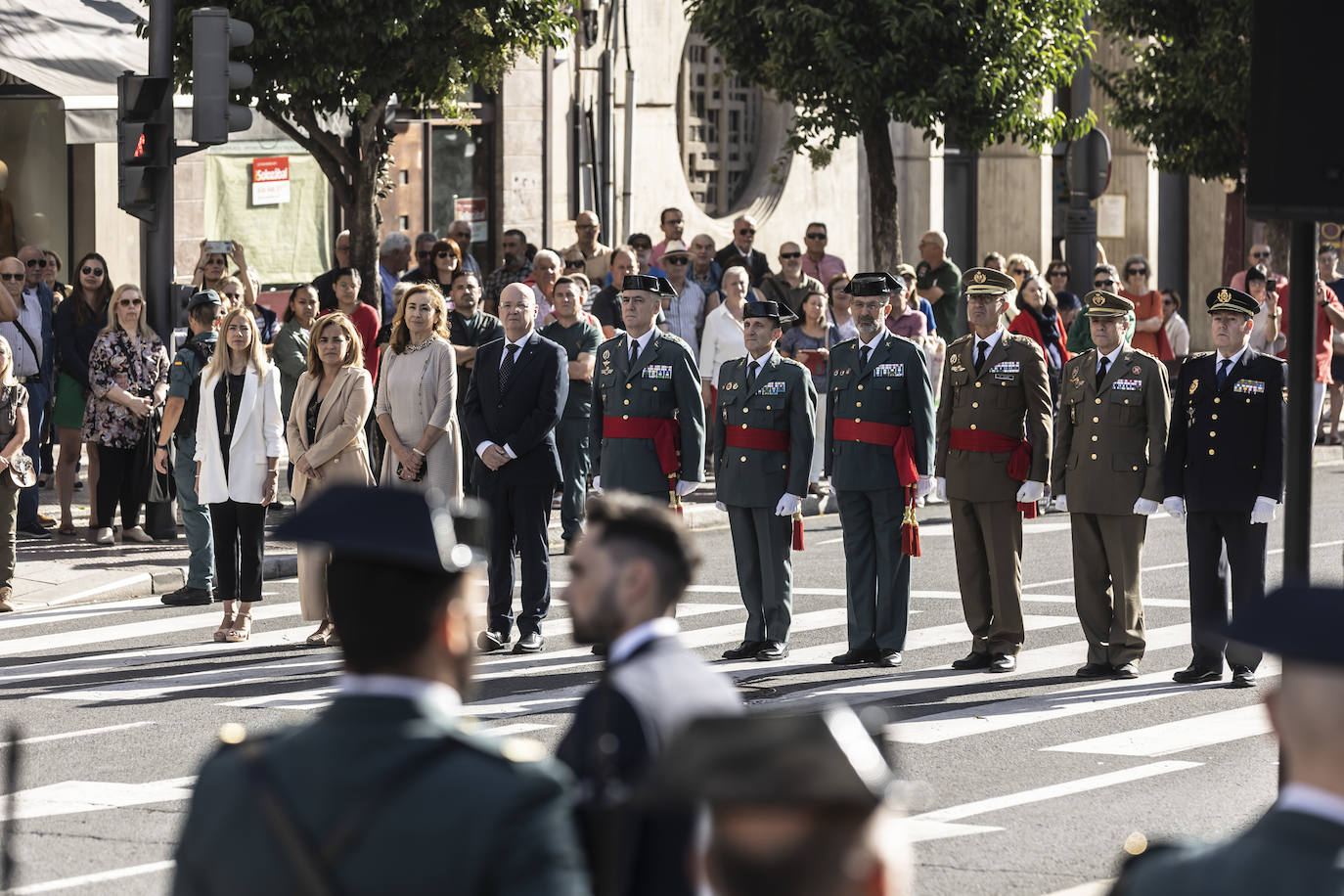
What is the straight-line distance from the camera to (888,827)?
2582mm

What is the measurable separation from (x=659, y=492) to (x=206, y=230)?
40.4 ft

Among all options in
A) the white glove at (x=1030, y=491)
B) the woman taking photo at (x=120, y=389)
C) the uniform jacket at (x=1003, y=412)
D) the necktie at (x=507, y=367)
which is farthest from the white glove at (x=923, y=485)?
the woman taking photo at (x=120, y=389)

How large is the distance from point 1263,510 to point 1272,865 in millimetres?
8569

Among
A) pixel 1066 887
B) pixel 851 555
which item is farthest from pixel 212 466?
pixel 1066 887

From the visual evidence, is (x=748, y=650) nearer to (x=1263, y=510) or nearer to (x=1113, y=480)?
(x=1113, y=480)

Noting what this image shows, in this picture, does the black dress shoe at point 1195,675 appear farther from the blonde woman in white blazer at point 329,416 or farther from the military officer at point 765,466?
the blonde woman in white blazer at point 329,416

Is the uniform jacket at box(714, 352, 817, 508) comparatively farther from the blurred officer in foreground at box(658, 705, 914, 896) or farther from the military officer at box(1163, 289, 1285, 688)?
the blurred officer in foreground at box(658, 705, 914, 896)

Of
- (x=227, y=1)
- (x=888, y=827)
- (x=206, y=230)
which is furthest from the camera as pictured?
(x=206, y=230)

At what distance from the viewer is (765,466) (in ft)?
40.5

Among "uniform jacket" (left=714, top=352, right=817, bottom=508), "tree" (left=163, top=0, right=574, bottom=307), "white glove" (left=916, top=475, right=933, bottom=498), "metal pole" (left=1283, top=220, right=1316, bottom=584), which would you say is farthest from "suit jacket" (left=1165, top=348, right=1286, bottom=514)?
"tree" (left=163, top=0, right=574, bottom=307)

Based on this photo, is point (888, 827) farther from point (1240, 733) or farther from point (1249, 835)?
point (1240, 733)

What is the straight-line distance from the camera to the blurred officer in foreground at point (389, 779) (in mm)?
3055

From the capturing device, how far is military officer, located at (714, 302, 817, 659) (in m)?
12.2

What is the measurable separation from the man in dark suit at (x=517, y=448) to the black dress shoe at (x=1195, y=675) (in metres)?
3.42
